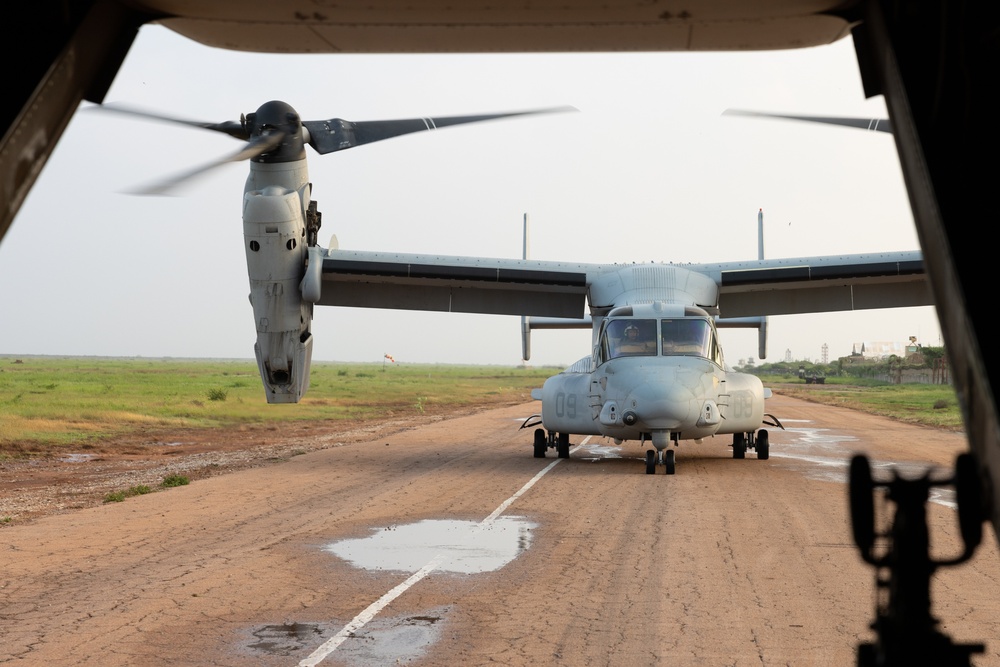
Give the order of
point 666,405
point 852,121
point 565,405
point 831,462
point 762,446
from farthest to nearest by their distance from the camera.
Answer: point 762,446, point 831,462, point 565,405, point 666,405, point 852,121

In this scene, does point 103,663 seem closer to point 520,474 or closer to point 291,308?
point 291,308

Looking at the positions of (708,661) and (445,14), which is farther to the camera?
(708,661)

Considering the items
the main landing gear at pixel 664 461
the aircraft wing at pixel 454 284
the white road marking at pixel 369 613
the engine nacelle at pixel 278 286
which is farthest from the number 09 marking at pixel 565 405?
the white road marking at pixel 369 613

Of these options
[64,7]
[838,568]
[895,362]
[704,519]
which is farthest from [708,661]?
[895,362]

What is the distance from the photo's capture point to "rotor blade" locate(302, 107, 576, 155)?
8.36m

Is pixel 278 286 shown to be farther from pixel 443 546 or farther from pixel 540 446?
pixel 443 546

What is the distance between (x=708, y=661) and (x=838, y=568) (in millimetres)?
3266

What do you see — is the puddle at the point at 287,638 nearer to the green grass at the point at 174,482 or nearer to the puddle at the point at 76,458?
the green grass at the point at 174,482

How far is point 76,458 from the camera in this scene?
2219 cm

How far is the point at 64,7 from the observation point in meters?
3.19

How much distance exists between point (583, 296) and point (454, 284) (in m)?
2.73

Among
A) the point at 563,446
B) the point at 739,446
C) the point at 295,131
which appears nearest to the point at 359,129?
the point at 295,131

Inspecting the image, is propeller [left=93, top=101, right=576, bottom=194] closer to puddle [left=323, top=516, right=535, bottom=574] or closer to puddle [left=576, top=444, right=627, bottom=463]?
puddle [left=323, top=516, right=535, bottom=574]

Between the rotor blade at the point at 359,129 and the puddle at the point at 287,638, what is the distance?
3.84 meters
